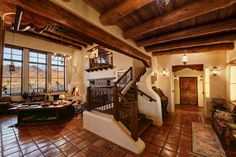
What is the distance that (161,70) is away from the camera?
655 cm

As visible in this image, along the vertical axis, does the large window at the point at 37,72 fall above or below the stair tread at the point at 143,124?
above

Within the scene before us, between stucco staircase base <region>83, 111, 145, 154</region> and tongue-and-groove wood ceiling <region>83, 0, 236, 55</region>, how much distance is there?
244cm

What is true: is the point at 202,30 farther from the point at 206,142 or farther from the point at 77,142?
the point at 77,142

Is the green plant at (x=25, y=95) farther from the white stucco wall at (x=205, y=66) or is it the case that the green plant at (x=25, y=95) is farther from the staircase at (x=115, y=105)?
the white stucco wall at (x=205, y=66)

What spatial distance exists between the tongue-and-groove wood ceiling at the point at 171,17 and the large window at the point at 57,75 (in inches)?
293

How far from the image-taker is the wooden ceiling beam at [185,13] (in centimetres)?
182

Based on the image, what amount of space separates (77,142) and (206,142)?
3.53m

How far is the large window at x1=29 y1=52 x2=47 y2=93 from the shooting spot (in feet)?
24.8

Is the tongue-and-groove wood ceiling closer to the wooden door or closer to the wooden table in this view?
the wooden table

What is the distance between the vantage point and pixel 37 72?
309 inches

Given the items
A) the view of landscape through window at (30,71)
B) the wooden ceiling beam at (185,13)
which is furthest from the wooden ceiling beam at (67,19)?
the view of landscape through window at (30,71)

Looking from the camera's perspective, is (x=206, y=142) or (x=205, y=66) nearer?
(x=206, y=142)

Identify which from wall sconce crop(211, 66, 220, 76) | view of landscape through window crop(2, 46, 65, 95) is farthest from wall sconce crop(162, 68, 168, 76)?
view of landscape through window crop(2, 46, 65, 95)

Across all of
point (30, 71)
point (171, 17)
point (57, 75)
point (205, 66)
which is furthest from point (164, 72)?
point (30, 71)
